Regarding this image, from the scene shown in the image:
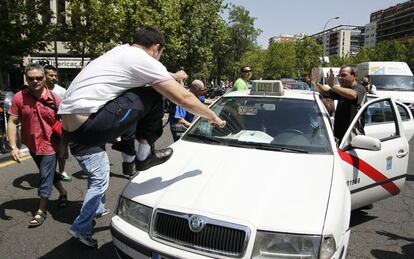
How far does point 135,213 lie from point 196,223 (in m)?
0.56

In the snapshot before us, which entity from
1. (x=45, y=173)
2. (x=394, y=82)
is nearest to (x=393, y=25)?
(x=394, y=82)

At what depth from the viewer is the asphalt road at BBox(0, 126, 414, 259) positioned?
12.2ft

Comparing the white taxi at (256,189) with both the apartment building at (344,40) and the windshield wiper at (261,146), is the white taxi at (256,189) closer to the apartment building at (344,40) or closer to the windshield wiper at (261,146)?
the windshield wiper at (261,146)

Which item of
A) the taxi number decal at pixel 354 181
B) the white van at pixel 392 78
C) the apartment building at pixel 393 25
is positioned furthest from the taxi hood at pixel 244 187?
the apartment building at pixel 393 25

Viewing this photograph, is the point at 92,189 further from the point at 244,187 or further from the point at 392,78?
the point at 392,78

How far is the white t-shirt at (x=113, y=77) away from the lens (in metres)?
2.74

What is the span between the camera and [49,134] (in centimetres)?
444

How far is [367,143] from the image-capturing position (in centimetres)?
358

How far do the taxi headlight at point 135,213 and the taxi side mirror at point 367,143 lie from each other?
81.7 inches

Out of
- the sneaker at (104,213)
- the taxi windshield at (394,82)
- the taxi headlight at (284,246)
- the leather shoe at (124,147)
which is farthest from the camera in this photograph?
the taxi windshield at (394,82)

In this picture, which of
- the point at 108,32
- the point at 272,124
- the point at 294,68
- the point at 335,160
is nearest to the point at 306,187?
the point at 335,160

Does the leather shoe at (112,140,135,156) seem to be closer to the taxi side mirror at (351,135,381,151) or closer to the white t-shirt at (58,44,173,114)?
the white t-shirt at (58,44,173,114)

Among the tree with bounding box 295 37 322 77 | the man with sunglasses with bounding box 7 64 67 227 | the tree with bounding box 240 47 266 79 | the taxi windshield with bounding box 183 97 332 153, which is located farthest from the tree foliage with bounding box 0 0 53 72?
the tree with bounding box 295 37 322 77

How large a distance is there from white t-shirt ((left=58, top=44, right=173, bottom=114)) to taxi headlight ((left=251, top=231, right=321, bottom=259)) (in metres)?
1.27
